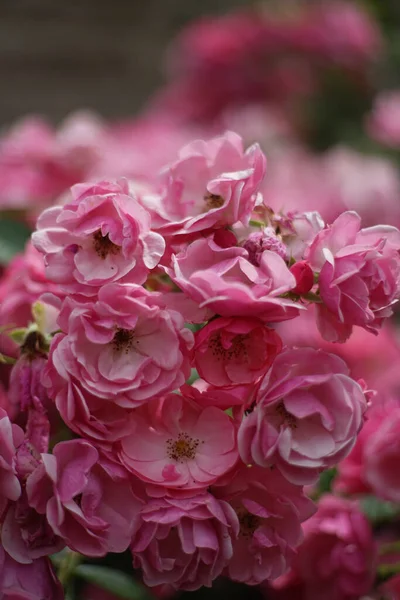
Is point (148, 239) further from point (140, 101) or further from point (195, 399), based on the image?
point (140, 101)

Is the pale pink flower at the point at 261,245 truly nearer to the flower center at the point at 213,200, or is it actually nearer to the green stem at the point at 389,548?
the flower center at the point at 213,200

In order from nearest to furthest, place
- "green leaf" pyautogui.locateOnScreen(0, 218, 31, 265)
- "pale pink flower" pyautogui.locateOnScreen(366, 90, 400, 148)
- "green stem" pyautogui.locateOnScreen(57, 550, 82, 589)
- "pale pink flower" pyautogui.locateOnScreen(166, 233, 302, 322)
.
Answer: "pale pink flower" pyautogui.locateOnScreen(166, 233, 302, 322), "green stem" pyautogui.locateOnScreen(57, 550, 82, 589), "green leaf" pyautogui.locateOnScreen(0, 218, 31, 265), "pale pink flower" pyautogui.locateOnScreen(366, 90, 400, 148)

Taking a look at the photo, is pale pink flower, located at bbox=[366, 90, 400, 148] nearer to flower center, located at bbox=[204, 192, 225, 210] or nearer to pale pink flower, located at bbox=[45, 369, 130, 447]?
flower center, located at bbox=[204, 192, 225, 210]

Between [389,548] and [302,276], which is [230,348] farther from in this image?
[389,548]

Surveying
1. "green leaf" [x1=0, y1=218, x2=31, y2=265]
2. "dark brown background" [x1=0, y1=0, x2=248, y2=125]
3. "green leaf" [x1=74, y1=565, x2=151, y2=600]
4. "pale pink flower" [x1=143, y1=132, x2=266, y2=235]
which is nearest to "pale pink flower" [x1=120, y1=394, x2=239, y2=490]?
"pale pink flower" [x1=143, y1=132, x2=266, y2=235]

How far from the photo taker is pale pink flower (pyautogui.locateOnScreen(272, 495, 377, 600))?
2.27 feet

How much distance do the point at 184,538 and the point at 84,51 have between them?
8.66ft

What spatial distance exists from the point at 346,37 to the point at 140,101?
1.22 metres

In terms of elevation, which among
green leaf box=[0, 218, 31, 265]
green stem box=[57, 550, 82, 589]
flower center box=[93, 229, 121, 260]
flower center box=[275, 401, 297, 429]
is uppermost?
flower center box=[93, 229, 121, 260]

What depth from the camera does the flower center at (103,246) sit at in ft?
1.76

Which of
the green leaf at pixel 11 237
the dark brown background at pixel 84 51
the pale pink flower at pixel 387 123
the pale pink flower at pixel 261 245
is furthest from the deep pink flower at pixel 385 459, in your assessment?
the dark brown background at pixel 84 51

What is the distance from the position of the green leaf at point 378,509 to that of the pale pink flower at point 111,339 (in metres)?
0.35

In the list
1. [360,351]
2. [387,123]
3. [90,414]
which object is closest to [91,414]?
[90,414]

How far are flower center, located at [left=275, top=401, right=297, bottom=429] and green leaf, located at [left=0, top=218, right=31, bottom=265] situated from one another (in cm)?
43
